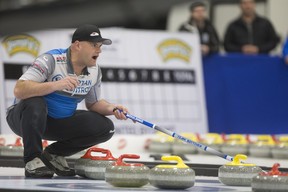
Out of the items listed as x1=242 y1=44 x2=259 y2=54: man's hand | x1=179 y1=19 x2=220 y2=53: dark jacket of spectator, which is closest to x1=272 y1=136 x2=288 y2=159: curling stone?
x1=179 y1=19 x2=220 y2=53: dark jacket of spectator

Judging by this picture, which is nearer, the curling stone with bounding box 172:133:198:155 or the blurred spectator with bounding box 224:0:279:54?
the curling stone with bounding box 172:133:198:155

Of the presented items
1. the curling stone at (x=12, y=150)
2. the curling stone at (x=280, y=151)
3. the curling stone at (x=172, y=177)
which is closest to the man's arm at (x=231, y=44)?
the curling stone at (x=280, y=151)

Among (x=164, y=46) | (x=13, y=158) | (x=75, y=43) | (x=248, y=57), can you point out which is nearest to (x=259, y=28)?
(x=248, y=57)

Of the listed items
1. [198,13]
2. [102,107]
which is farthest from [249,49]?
[102,107]

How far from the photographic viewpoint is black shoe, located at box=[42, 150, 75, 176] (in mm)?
4250

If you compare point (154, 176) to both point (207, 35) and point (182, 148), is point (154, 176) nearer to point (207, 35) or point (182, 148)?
point (182, 148)

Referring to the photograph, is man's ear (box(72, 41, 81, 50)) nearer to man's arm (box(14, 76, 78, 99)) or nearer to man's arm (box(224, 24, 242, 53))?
man's arm (box(14, 76, 78, 99))

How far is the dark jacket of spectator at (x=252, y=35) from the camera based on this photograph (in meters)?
11.0

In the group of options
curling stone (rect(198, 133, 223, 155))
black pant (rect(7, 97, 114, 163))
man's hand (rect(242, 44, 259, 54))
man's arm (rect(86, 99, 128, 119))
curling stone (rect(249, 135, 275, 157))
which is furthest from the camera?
man's hand (rect(242, 44, 259, 54))

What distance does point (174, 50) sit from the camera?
10430 mm

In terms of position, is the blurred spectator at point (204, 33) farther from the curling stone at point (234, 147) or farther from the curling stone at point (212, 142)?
the curling stone at point (234, 147)

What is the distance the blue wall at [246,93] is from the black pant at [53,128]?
6436 millimetres

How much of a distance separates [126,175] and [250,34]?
773 cm

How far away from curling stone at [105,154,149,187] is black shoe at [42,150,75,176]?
0.69m
